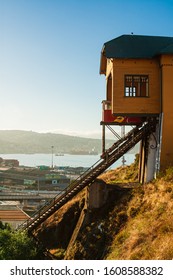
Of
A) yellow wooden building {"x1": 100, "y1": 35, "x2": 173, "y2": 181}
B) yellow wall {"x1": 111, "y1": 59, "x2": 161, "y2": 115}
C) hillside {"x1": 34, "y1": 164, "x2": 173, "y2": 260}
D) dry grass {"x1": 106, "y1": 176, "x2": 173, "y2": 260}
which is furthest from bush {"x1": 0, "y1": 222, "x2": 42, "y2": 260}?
yellow wall {"x1": 111, "y1": 59, "x2": 161, "y2": 115}

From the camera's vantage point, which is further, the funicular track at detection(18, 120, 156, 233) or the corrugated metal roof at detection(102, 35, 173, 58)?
the corrugated metal roof at detection(102, 35, 173, 58)

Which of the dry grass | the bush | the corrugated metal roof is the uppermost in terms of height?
the corrugated metal roof

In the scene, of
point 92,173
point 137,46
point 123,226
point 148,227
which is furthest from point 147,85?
point 148,227

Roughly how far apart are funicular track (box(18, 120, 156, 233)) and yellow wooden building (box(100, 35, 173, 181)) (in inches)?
49.0

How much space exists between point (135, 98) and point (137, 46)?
4201 mm

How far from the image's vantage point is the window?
76.8 feet

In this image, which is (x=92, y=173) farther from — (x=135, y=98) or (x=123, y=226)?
(x=135, y=98)

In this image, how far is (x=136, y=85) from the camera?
81.4ft

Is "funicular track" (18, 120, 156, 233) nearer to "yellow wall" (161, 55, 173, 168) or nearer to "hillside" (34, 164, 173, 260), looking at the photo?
"yellow wall" (161, 55, 173, 168)

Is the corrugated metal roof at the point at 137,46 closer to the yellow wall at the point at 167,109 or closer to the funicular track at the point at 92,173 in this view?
the yellow wall at the point at 167,109

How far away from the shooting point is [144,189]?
70.9 feet

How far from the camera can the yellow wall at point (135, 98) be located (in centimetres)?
2312

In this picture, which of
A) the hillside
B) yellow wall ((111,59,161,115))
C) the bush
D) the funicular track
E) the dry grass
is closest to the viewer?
the dry grass
